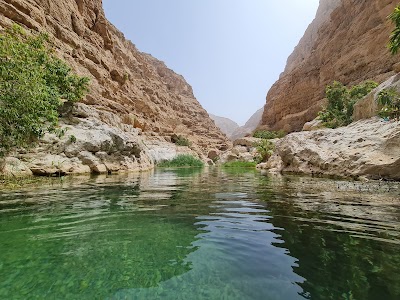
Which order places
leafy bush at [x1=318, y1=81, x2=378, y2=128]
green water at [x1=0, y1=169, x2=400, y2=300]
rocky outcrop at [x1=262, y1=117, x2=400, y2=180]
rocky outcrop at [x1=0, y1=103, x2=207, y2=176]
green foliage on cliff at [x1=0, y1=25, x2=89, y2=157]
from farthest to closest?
leafy bush at [x1=318, y1=81, x2=378, y2=128] < rocky outcrop at [x1=0, y1=103, x2=207, y2=176] < rocky outcrop at [x1=262, y1=117, x2=400, y2=180] < green foliage on cliff at [x1=0, y1=25, x2=89, y2=157] < green water at [x1=0, y1=169, x2=400, y2=300]

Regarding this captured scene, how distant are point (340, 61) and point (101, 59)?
59.9 m

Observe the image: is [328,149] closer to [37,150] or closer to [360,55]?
[37,150]

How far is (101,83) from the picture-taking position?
2152 inches

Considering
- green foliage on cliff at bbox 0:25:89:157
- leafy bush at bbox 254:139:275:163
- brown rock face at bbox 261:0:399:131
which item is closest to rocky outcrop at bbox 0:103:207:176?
green foliage on cliff at bbox 0:25:89:157

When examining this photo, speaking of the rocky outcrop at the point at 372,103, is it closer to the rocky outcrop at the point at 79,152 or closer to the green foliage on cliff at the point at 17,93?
the rocky outcrop at the point at 79,152

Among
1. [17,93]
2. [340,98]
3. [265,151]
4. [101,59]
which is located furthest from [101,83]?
[17,93]

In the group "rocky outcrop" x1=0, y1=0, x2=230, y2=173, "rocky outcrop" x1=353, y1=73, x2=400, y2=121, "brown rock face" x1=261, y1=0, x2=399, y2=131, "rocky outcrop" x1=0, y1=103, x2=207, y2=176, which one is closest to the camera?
"rocky outcrop" x1=0, y1=103, x2=207, y2=176

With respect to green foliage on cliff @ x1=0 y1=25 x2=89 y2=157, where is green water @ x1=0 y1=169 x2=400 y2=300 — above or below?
below

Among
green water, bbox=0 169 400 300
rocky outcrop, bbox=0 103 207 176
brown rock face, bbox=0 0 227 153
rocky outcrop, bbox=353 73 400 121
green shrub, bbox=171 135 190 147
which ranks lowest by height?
green water, bbox=0 169 400 300

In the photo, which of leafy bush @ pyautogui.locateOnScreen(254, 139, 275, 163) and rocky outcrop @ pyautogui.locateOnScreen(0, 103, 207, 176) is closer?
rocky outcrop @ pyautogui.locateOnScreen(0, 103, 207, 176)

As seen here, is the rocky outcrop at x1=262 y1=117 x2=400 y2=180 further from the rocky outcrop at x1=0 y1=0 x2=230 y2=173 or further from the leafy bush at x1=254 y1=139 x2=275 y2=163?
the rocky outcrop at x1=0 y1=0 x2=230 y2=173

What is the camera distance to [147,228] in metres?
4.78

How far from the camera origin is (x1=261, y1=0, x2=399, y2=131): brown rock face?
57.0 metres

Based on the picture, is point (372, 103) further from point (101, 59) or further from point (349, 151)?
point (101, 59)
